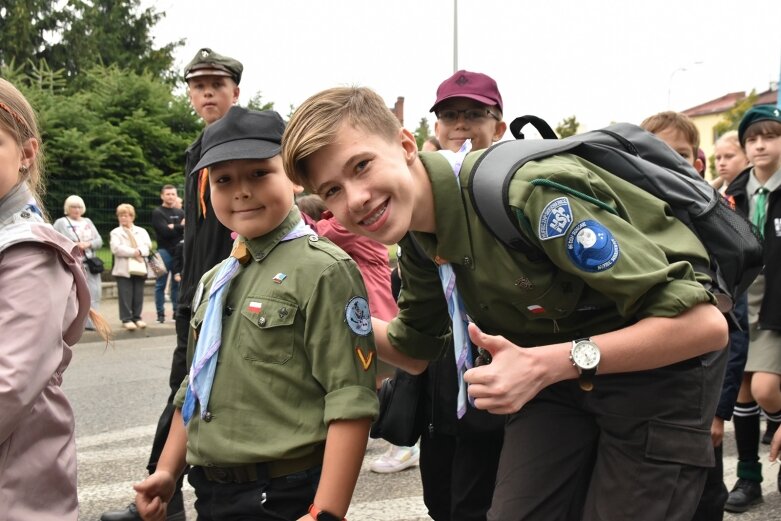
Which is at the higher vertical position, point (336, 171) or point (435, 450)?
point (336, 171)

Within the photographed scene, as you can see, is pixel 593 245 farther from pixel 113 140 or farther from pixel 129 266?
pixel 113 140

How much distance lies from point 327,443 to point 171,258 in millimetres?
11175

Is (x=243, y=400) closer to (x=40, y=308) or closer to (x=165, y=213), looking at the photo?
(x=40, y=308)

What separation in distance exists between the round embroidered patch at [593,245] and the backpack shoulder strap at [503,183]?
0.15m

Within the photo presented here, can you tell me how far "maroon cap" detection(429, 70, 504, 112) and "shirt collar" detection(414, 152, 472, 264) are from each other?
169cm

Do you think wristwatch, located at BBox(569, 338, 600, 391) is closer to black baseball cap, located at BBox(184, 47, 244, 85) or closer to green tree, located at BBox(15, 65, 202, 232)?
black baseball cap, located at BBox(184, 47, 244, 85)

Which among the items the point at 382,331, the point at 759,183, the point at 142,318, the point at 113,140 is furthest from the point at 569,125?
the point at 382,331

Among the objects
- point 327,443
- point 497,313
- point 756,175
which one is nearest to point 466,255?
point 497,313

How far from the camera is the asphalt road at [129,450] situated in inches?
165

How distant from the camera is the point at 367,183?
6.59 feet

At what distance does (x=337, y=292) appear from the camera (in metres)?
2.23

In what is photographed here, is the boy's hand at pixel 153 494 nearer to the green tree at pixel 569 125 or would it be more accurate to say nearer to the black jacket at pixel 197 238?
the black jacket at pixel 197 238

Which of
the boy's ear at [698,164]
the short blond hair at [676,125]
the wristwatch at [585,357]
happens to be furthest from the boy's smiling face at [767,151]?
the wristwatch at [585,357]

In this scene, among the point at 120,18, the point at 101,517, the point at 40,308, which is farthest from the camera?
the point at 120,18
